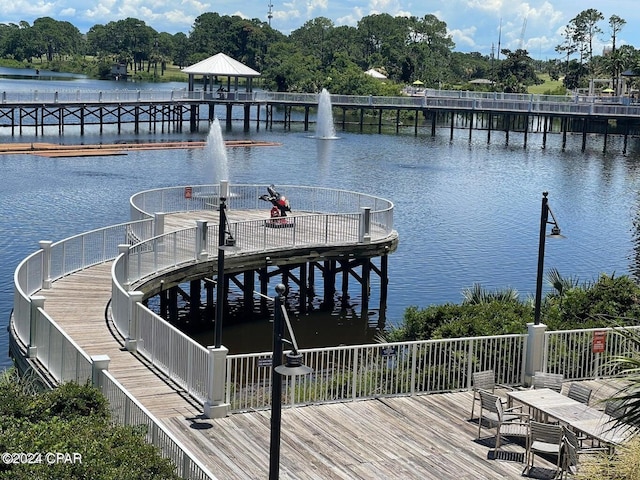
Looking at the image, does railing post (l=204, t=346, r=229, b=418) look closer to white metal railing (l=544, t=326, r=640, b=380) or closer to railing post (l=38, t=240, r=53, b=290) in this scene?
white metal railing (l=544, t=326, r=640, b=380)

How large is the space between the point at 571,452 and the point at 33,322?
33.2 ft

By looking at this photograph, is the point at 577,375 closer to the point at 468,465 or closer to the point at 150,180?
the point at 468,465

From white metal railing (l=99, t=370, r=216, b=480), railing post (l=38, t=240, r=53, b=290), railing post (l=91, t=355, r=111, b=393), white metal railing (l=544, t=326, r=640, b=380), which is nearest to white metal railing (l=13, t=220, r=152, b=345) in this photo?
railing post (l=38, t=240, r=53, b=290)

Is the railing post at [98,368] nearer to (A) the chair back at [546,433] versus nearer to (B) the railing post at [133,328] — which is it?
(B) the railing post at [133,328]

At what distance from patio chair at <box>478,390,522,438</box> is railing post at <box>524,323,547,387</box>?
2.25 m

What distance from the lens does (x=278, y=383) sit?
1232 centimetres

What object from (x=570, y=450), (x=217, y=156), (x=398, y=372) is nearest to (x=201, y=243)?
(x=398, y=372)

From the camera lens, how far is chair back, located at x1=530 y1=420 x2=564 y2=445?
49.3 ft

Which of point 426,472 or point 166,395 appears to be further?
point 166,395

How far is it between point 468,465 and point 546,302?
13119 millimetres

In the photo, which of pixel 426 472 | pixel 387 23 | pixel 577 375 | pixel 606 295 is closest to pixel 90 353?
pixel 426 472

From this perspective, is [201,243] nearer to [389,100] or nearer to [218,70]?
[218,70]

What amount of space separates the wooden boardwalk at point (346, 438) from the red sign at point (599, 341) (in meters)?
0.69

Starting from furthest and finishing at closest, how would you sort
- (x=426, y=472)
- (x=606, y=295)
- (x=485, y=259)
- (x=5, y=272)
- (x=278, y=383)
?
(x=485, y=259) < (x=5, y=272) < (x=606, y=295) < (x=426, y=472) < (x=278, y=383)
